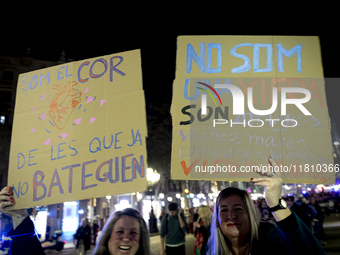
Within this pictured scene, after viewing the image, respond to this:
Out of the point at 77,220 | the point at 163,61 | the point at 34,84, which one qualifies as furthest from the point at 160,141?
the point at 77,220

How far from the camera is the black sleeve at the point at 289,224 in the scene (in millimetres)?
2000

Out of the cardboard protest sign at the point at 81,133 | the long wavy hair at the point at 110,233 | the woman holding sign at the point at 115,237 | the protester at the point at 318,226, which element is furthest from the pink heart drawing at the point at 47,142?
the protester at the point at 318,226

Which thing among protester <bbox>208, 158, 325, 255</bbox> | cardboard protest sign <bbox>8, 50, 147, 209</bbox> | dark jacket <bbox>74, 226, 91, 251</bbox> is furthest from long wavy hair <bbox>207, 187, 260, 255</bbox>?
dark jacket <bbox>74, 226, 91, 251</bbox>

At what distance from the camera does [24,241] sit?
2461 millimetres

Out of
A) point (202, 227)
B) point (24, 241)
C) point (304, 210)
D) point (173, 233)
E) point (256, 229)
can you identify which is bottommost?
point (173, 233)

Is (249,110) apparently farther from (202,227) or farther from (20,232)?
(202,227)

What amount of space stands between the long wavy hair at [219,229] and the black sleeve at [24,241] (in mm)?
1495

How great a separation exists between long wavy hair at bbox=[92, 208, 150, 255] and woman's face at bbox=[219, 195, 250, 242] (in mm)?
668

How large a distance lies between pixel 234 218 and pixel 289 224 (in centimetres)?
50

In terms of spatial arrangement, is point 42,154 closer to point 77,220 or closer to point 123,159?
point 123,159

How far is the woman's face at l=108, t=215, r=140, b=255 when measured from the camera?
233cm

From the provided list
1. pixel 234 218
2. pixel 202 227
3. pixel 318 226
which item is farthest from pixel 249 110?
pixel 318 226

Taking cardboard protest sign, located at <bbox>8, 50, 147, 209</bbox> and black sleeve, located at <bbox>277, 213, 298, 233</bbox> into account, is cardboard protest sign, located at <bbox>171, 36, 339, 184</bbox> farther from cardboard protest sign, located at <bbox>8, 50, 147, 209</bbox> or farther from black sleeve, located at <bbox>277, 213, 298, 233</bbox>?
black sleeve, located at <bbox>277, 213, 298, 233</bbox>

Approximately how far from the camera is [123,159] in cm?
268
